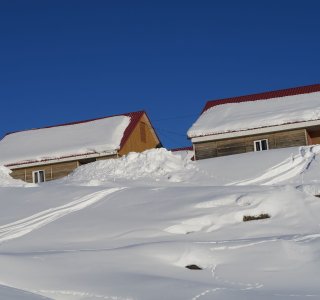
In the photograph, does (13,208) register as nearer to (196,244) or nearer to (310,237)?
(196,244)

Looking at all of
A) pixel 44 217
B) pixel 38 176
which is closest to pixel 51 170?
pixel 38 176

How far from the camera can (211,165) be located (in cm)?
2153

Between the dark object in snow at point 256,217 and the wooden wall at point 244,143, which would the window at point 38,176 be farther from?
the dark object in snow at point 256,217

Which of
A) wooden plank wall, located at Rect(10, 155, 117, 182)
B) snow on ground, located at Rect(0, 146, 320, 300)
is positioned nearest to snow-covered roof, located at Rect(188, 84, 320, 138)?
wooden plank wall, located at Rect(10, 155, 117, 182)

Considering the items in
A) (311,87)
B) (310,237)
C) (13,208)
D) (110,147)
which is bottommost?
(310,237)

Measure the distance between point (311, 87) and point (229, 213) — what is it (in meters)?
20.2

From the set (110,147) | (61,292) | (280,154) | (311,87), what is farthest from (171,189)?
(311,87)

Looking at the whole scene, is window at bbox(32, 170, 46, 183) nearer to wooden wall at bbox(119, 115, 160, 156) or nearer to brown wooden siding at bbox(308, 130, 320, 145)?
wooden wall at bbox(119, 115, 160, 156)

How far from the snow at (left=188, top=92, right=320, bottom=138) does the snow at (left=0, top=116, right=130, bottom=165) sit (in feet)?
14.9

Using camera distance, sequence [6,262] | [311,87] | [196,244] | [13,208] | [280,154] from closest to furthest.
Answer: [6,262] < [196,244] < [13,208] < [280,154] < [311,87]

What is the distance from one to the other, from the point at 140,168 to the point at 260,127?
7.99 meters

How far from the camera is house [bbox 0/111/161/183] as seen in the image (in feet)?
97.4

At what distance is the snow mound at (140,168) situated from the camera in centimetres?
2044

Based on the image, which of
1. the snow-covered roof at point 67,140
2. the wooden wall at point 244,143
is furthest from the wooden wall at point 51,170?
the wooden wall at point 244,143
